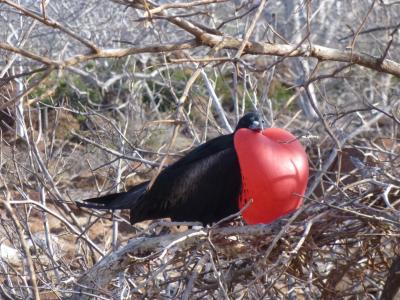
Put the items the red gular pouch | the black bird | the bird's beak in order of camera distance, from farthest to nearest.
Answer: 1. the black bird
2. the bird's beak
3. the red gular pouch

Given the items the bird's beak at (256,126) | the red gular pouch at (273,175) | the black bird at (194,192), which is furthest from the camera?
the black bird at (194,192)

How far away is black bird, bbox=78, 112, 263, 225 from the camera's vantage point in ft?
9.32

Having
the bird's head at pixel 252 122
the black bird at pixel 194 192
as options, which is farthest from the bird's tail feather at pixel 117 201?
the bird's head at pixel 252 122

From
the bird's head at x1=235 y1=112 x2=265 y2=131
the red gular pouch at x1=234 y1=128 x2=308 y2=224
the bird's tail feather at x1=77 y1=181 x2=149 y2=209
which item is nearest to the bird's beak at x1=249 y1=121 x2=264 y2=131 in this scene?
the bird's head at x1=235 y1=112 x2=265 y2=131

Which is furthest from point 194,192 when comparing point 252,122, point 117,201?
point 252,122

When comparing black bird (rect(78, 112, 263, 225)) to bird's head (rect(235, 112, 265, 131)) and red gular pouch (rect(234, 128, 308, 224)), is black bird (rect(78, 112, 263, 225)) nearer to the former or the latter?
bird's head (rect(235, 112, 265, 131))

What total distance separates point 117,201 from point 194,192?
0.25 meters

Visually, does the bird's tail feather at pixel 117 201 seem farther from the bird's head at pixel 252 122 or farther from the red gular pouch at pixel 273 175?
the red gular pouch at pixel 273 175

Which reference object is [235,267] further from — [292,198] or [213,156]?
[213,156]

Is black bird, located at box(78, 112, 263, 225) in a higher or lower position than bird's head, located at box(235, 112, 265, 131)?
lower

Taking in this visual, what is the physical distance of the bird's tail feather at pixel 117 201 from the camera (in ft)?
9.54

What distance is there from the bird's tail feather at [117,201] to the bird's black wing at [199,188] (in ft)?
0.17

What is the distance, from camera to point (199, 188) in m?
2.91

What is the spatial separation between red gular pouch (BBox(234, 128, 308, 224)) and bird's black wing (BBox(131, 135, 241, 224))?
1.30ft
